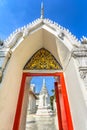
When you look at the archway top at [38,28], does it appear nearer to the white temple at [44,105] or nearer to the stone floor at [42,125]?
the stone floor at [42,125]

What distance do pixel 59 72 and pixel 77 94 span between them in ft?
4.43

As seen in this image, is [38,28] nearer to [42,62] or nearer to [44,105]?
[42,62]

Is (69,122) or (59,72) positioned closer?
(69,122)

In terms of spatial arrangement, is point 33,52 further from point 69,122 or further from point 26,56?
point 69,122

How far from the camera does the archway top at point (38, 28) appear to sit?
3.78 meters

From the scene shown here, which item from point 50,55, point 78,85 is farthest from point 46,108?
point 78,85

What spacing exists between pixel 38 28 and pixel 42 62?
3.87 ft

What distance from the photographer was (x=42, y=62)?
4551 millimetres

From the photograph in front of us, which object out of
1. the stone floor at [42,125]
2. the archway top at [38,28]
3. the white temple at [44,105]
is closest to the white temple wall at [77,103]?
the archway top at [38,28]

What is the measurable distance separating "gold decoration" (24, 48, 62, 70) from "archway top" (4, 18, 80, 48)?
95cm

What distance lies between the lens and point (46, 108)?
18.7 meters

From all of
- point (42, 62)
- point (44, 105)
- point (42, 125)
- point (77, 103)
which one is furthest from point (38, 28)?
point (44, 105)

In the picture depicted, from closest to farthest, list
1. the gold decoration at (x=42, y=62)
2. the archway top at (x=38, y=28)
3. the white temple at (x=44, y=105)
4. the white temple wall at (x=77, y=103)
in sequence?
the white temple wall at (x=77, y=103), the archway top at (x=38, y=28), the gold decoration at (x=42, y=62), the white temple at (x=44, y=105)

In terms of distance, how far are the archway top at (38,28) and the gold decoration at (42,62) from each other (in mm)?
954
